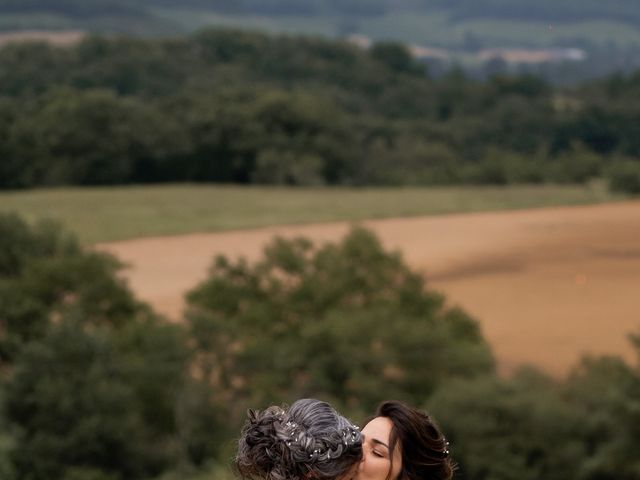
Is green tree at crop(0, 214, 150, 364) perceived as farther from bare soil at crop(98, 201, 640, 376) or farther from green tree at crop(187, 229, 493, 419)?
bare soil at crop(98, 201, 640, 376)

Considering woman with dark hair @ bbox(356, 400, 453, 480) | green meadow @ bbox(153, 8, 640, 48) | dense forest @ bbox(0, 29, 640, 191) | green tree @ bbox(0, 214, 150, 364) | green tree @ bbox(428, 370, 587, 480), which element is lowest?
green meadow @ bbox(153, 8, 640, 48)

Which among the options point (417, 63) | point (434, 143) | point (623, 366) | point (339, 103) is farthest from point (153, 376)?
point (417, 63)

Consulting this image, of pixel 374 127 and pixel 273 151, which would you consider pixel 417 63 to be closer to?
pixel 374 127

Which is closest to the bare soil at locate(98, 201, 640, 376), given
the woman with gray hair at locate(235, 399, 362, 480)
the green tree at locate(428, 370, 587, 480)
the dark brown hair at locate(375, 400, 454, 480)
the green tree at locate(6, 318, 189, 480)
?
the green tree at locate(428, 370, 587, 480)

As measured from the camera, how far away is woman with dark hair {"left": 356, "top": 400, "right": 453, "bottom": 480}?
237 cm

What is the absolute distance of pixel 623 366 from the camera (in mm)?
17000

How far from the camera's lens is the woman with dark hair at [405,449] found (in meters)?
2.37

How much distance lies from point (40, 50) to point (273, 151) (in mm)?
37210

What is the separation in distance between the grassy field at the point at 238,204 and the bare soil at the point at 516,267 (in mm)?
903

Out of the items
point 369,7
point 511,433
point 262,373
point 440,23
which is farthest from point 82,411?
point 369,7

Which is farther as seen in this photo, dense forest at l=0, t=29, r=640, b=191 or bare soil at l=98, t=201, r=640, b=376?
dense forest at l=0, t=29, r=640, b=191

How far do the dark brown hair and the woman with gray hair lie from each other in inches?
4.1

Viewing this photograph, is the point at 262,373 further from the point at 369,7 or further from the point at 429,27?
the point at 369,7

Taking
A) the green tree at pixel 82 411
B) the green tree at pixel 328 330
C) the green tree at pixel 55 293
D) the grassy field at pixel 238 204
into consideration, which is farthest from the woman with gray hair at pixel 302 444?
the grassy field at pixel 238 204
